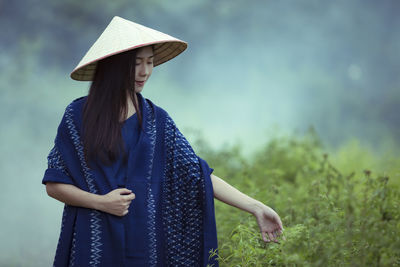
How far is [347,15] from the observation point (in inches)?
357

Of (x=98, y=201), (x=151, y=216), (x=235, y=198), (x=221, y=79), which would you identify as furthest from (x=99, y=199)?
(x=221, y=79)

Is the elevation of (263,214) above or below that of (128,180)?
below

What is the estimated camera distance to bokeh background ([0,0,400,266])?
20.0 ft

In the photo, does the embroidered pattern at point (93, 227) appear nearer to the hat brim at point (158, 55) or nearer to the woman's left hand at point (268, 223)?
the hat brim at point (158, 55)

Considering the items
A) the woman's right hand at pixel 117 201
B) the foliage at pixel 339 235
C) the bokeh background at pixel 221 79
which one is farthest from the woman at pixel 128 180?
the bokeh background at pixel 221 79

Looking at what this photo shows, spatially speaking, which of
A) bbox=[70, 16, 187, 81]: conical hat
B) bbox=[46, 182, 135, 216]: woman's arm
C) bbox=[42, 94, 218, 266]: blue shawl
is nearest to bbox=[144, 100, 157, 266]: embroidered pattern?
bbox=[42, 94, 218, 266]: blue shawl

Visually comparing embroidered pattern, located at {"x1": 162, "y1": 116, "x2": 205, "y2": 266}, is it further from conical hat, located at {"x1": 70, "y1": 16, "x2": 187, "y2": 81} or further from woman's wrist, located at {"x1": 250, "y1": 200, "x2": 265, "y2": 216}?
conical hat, located at {"x1": 70, "y1": 16, "x2": 187, "y2": 81}

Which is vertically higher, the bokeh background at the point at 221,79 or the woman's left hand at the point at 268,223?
the bokeh background at the point at 221,79

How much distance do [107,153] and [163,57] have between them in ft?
2.04

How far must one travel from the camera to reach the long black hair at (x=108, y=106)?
2.13m

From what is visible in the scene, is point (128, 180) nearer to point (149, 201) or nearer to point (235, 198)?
point (149, 201)

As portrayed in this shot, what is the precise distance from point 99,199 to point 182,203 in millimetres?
389

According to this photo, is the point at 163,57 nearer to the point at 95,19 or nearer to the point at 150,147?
the point at 150,147

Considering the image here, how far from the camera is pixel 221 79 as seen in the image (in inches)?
327
